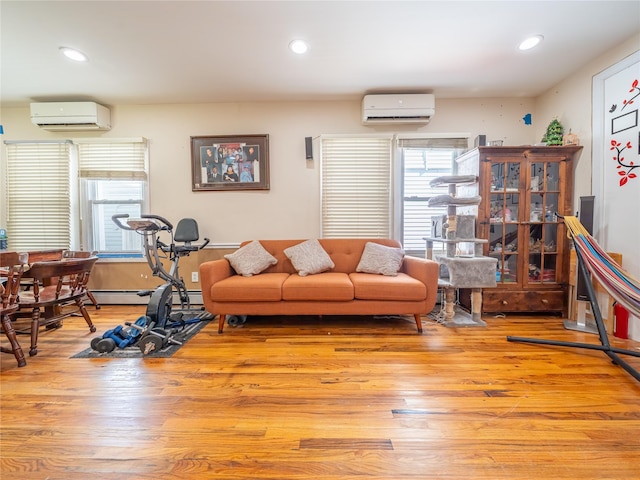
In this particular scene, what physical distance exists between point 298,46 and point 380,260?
6.97 feet

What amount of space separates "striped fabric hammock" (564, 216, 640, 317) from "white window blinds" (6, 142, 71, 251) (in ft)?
17.6

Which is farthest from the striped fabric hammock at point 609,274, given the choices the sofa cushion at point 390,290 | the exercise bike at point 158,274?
the exercise bike at point 158,274

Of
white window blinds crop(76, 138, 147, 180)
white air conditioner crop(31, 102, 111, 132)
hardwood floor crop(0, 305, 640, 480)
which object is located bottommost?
hardwood floor crop(0, 305, 640, 480)

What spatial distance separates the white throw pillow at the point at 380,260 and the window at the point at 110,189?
114 inches

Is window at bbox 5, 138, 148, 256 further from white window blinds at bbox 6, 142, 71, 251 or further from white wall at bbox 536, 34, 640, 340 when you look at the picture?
white wall at bbox 536, 34, 640, 340

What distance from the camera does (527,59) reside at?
2449 millimetres

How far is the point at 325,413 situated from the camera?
1338mm

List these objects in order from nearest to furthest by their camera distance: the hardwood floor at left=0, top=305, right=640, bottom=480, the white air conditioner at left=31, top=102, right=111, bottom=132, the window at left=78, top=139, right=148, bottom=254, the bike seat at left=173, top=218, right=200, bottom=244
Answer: the hardwood floor at left=0, top=305, right=640, bottom=480
the bike seat at left=173, top=218, right=200, bottom=244
the white air conditioner at left=31, top=102, right=111, bottom=132
the window at left=78, top=139, right=148, bottom=254

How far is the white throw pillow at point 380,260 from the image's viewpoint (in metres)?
2.67

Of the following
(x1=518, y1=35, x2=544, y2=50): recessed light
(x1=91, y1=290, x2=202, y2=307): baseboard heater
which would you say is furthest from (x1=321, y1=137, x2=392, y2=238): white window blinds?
(x1=91, y1=290, x2=202, y2=307): baseboard heater

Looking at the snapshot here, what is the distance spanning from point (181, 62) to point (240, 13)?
936mm

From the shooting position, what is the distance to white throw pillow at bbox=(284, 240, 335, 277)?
2711 mm

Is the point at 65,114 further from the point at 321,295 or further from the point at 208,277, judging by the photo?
the point at 321,295

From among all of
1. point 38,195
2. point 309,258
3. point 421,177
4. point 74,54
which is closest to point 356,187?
point 421,177
